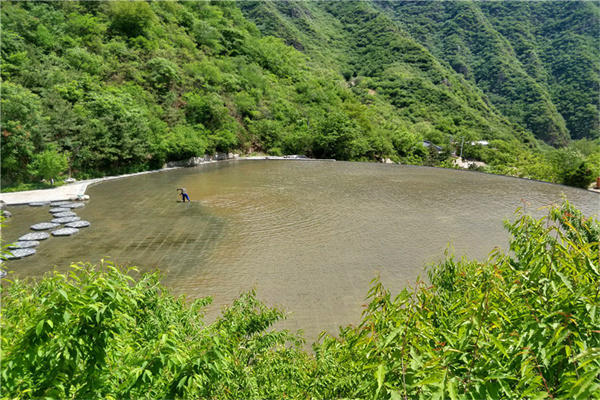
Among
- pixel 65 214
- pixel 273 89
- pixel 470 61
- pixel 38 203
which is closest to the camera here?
pixel 65 214

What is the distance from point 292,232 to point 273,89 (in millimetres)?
40165

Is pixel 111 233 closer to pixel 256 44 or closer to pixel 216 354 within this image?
pixel 216 354

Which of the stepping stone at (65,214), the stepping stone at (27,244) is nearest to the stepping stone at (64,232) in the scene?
the stepping stone at (27,244)

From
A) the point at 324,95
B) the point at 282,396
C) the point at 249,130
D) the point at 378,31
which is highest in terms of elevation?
the point at 378,31

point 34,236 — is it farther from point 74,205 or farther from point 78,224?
point 74,205

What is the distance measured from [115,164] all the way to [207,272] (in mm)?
20649

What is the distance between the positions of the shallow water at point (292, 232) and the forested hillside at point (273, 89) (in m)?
4.83

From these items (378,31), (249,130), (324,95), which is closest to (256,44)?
(324,95)

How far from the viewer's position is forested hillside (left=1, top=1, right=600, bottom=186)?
78.4ft

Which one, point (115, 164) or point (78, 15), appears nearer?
point (115, 164)

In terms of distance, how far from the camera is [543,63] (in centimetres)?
8825

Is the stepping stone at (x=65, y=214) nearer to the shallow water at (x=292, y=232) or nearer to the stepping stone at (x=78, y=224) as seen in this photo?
the shallow water at (x=292, y=232)

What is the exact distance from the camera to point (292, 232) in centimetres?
1320

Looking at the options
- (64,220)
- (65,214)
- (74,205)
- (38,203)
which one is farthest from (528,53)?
(38,203)
